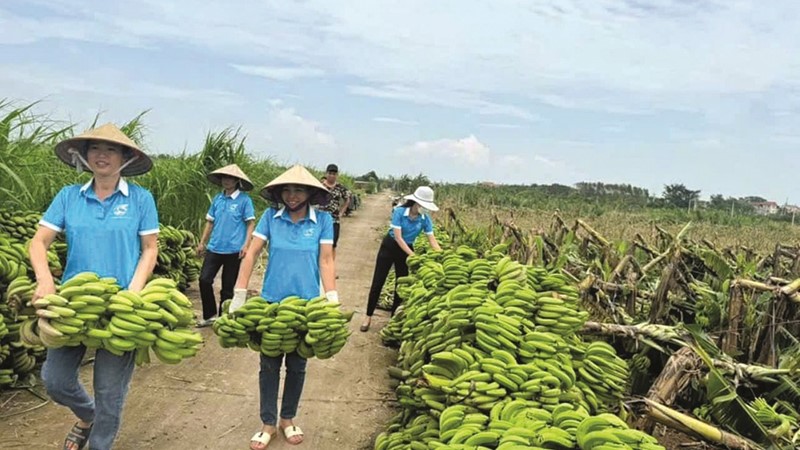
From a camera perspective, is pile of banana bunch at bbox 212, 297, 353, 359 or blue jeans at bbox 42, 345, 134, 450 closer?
blue jeans at bbox 42, 345, 134, 450

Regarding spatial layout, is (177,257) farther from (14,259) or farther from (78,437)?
(78,437)

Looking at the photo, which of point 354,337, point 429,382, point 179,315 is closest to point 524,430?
point 429,382

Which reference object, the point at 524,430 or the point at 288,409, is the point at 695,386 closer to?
the point at 524,430

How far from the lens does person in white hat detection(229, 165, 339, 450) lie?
4.09 metres

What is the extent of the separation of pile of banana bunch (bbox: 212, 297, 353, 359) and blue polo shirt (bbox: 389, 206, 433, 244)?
357cm

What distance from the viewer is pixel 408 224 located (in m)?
7.46

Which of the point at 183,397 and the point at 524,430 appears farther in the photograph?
the point at 183,397

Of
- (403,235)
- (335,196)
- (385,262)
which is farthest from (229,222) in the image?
(335,196)

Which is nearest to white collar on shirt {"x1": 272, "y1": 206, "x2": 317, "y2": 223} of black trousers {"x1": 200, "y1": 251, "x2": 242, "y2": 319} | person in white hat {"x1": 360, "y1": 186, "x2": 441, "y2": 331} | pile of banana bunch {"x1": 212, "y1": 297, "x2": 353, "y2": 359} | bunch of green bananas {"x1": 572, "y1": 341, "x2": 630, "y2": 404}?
pile of banana bunch {"x1": 212, "y1": 297, "x2": 353, "y2": 359}

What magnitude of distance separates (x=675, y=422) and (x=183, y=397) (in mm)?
3654

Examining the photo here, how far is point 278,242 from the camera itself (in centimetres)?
416

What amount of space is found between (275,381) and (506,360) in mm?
1630

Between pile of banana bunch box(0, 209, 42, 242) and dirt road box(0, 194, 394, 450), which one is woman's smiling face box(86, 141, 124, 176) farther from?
pile of banana bunch box(0, 209, 42, 242)

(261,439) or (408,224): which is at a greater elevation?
(408,224)
